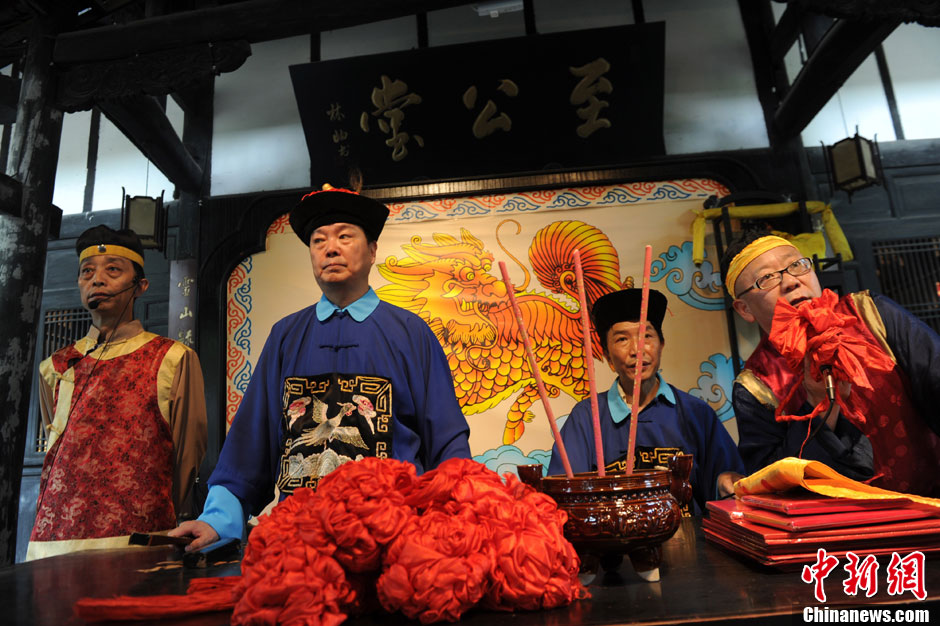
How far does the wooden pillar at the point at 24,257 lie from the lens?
2953 mm

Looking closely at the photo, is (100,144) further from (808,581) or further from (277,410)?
(808,581)

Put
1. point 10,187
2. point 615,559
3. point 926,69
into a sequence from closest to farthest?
point 615,559, point 10,187, point 926,69

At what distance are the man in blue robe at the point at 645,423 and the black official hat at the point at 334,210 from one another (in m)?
1.23

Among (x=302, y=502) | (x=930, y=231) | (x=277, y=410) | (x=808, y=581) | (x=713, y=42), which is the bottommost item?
(x=808, y=581)

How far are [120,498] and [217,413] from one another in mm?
1583

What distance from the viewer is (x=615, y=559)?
39.8 inches

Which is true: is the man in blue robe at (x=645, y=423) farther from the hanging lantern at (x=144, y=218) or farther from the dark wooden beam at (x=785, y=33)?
the hanging lantern at (x=144, y=218)

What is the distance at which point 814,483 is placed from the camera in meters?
1.05

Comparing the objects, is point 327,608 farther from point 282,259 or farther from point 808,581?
point 282,259

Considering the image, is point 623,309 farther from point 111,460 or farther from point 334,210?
point 111,460

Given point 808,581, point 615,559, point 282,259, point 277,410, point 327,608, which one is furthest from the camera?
point 282,259

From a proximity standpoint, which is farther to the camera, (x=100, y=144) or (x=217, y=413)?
(x=100, y=144)

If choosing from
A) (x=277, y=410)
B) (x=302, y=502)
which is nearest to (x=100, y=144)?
(x=277, y=410)

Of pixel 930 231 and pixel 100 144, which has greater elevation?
pixel 100 144
